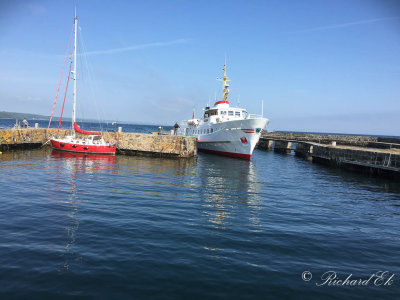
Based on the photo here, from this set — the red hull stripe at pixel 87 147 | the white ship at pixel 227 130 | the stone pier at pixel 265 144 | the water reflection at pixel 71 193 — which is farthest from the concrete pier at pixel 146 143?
the stone pier at pixel 265 144

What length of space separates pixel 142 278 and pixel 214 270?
1.71m

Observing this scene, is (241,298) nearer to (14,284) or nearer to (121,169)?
(14,284)

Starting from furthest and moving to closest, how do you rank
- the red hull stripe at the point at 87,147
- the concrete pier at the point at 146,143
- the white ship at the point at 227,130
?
the white ship at the point at 227,130, the concrete pier at the point at 146,143, the red hull stripe at the point at 87,147

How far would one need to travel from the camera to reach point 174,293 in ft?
16.9

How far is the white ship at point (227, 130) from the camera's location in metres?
31.2

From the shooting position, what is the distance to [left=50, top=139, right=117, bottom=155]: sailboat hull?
2753 cm

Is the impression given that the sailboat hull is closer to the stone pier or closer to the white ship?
the white ship

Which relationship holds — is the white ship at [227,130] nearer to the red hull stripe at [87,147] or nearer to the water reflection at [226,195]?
the water reflection at [226,195]

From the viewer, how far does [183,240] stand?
777 cm

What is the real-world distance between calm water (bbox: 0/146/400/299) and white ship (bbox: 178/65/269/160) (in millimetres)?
16071

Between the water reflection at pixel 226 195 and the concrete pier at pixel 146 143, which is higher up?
the concrete pier at pixel 146 143

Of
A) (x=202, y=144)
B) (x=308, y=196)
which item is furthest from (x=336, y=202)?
(x=202, y=144)

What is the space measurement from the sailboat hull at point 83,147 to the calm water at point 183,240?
12.1 meters

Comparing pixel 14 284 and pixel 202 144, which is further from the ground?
pixel 202 144
